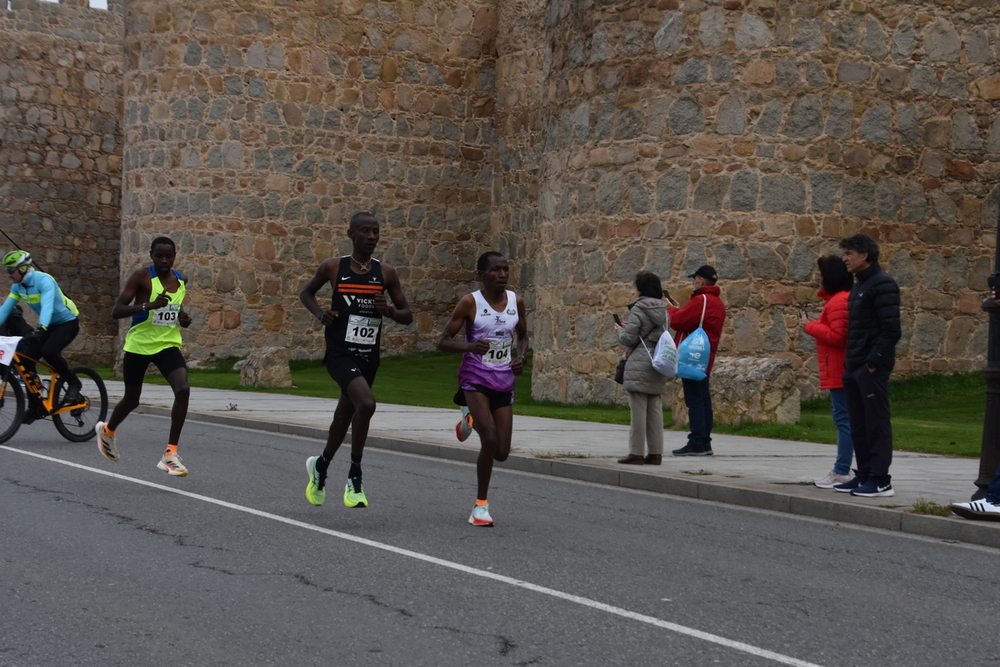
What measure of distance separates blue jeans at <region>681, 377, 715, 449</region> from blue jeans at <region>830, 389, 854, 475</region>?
102 inches

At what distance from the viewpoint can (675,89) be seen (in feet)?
66.8

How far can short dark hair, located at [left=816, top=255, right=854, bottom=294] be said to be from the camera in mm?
12008

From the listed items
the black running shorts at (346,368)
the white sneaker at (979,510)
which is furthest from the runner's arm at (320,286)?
the white sneaker at (979,510)

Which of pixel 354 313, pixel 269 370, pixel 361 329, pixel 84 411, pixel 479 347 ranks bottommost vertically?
pixel 84 411

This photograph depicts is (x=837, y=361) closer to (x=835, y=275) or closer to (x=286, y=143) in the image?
(x=835, y=275)

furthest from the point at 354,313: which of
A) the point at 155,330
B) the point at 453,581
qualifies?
the point at 453,581

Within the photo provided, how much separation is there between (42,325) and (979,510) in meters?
9.47

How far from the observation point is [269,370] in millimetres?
24844

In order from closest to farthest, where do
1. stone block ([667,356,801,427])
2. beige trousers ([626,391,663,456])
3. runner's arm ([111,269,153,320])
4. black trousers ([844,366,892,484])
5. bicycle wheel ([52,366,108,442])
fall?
black trousers ([844,366,892,484]), runner's arm ([111,269,153,320]), beige trousers ([626,391,663,456]), bicycle wheel ([52,366,108,442]), stone block ([667,356,801,427])

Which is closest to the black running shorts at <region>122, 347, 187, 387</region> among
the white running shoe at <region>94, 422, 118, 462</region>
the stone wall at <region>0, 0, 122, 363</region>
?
the white running shoe at <region>94, 422, 118, 462</region>

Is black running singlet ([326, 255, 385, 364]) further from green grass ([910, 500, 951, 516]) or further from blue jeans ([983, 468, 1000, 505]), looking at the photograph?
blue jeans ([983, 468, 1000, 505])

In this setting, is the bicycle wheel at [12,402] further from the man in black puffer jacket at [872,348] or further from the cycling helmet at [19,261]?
the man in black puffer jacket at [872,348]

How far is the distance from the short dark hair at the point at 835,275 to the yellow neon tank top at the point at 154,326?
537 cm

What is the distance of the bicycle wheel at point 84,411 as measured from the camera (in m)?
14.9
